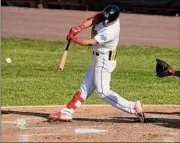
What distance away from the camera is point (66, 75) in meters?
15.7

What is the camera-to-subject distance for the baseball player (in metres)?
8.99

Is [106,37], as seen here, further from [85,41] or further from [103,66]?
[103,66]

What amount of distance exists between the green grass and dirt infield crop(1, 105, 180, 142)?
1.10m

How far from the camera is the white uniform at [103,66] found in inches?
355

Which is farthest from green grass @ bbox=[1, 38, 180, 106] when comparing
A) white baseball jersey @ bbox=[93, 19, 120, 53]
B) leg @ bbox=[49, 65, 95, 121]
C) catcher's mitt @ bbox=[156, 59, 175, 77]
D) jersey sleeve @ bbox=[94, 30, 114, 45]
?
jersey sleeve @ bbox=[94, 30, 114, 45]

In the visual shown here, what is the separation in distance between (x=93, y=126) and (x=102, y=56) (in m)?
1.01

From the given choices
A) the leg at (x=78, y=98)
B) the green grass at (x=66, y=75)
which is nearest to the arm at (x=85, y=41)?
the leg at (x=78, y=98)

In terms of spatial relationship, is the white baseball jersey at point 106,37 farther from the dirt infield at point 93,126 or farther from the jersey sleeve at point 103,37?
the dirt infield at point 93,126

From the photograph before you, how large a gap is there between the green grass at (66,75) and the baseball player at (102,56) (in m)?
2.27

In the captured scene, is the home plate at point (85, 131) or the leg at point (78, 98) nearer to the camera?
the home plate at point (85, 131)

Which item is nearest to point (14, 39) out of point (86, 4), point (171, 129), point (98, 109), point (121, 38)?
point (121, 38)

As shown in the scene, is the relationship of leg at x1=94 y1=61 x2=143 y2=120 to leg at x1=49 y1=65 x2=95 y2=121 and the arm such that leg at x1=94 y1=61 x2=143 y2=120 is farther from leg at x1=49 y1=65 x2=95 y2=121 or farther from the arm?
the arm

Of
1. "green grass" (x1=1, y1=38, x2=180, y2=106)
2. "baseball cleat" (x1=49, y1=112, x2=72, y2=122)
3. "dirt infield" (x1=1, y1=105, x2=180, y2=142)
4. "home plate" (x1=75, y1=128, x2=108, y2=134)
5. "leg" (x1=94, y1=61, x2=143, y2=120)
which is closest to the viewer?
"dirt infield" (x1=1, y1=105, x2=180, y2=142)

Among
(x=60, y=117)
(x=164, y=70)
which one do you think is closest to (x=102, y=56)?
(x=164, y=70)
